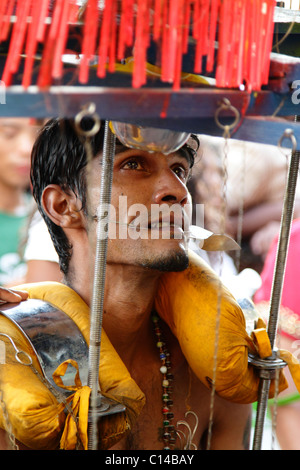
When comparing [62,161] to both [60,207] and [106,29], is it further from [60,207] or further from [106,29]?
[106,29]

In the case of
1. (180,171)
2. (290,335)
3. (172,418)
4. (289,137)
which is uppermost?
(289,137)

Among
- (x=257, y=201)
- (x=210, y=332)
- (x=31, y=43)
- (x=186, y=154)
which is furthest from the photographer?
(x=257, y=201)

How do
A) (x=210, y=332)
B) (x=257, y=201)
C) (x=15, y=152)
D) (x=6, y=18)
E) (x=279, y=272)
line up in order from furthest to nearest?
(x=257, y=201) → (x=15, y=152) → (x=210, y=332) → (x=279, y=272) → (x=6, y=18)

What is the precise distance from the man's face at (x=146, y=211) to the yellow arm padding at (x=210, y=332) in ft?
0.48

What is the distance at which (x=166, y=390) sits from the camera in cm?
187

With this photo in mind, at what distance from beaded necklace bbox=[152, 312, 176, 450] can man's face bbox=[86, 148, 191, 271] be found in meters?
0.28

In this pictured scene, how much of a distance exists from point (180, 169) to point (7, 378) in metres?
0.67

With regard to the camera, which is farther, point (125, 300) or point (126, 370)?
point (125, 300)

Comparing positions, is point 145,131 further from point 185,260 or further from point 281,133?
point 185,260

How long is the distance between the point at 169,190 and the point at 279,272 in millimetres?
307

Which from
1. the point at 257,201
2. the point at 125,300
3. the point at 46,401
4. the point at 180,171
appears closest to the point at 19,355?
the point at 46,401

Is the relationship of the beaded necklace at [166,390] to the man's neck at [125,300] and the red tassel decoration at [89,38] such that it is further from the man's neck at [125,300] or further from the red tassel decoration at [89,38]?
the red tassel decoration at [89,38]

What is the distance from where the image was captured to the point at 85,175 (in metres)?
1.77
